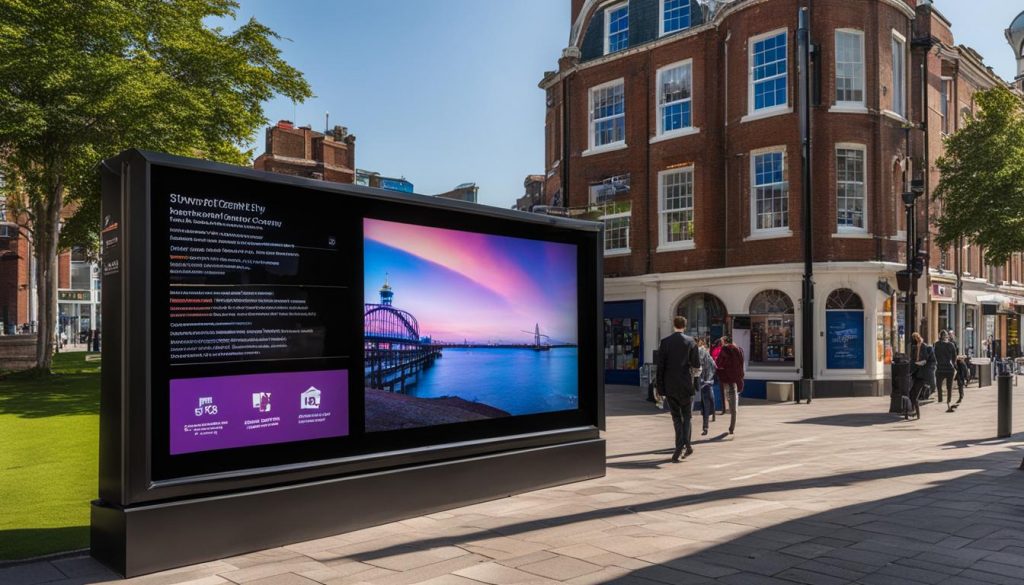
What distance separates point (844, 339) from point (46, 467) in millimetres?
19708

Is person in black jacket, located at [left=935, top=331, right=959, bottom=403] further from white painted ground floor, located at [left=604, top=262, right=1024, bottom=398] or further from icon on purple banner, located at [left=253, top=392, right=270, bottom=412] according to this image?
icon on purple banner, located at [left=253, top=392, right=270, bottom=412]

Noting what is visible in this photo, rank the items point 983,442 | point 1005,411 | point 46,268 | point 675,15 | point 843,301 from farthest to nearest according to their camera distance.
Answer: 1. point 675,15
2. point 46,268
3. point 843,301
4. point 1005,411
5. point 983,442

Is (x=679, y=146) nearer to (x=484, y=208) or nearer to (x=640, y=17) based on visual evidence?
(x=640, y=17)

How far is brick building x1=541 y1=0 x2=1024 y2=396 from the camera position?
74.4 ft

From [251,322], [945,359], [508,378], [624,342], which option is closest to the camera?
[251,322]

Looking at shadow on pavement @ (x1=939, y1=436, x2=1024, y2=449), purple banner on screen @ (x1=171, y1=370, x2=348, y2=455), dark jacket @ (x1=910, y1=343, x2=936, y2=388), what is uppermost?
purple banner on screen @ (x1=171, y1=370, x2=348, y2=455)

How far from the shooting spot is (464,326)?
778cm

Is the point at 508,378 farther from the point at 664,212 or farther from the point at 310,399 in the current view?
the point at 664,212

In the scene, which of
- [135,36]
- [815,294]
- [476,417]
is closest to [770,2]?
[815,294]

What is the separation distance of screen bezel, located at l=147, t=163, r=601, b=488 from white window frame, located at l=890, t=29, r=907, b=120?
1923 cm

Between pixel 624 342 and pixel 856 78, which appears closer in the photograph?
pixel 856 78

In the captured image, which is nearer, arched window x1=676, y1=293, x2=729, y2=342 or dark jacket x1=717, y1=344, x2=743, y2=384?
dark jacket x1=717, y1=344, x2=743, y2=384

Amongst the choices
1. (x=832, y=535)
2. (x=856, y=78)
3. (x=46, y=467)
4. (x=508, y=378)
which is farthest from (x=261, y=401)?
(x=856, y=78)

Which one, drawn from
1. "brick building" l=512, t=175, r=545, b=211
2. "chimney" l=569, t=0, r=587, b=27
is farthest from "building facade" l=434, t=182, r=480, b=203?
"chimney" l=569, t=0, r=587, b=27
